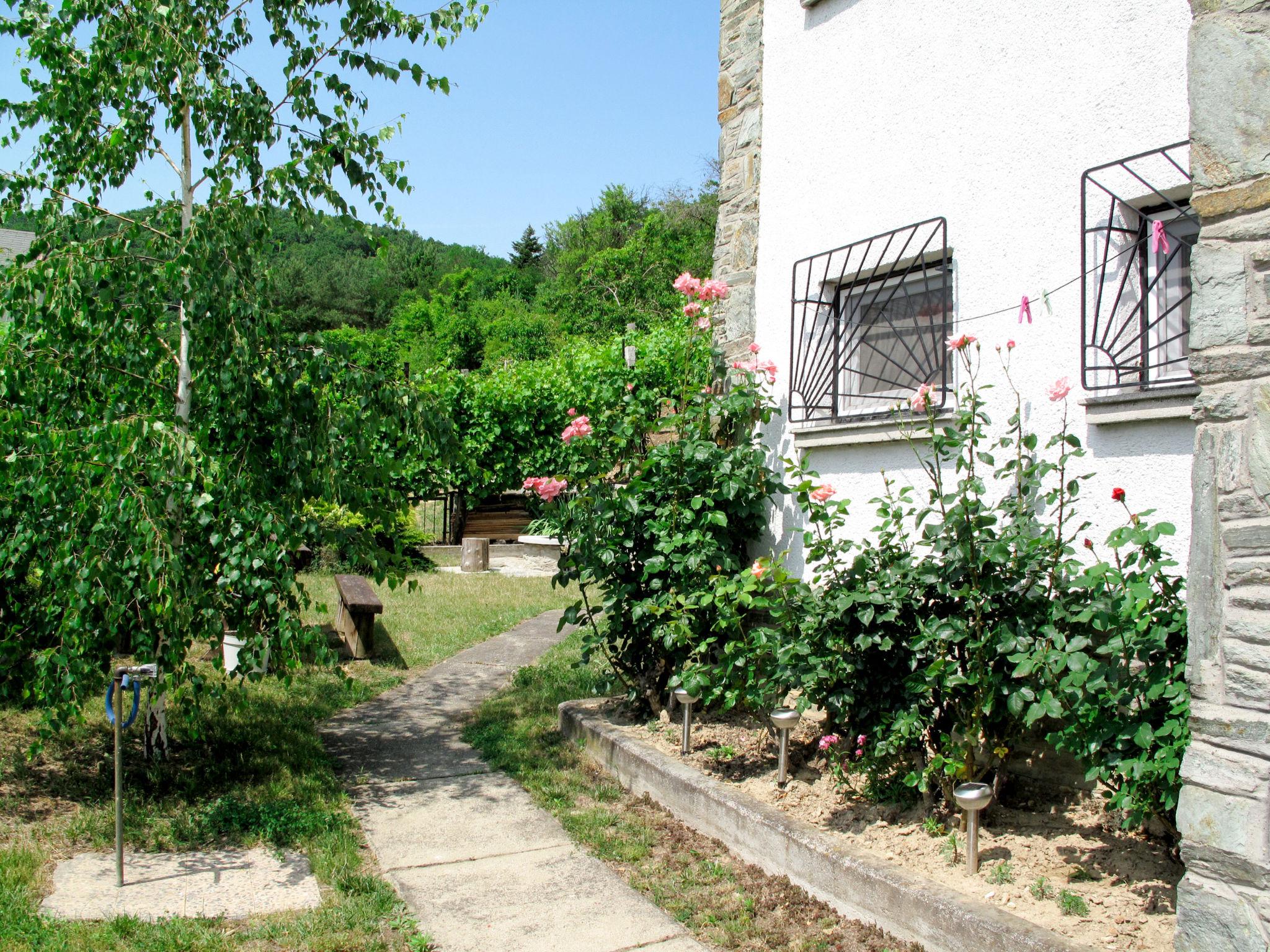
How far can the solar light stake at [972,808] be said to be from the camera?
332cm

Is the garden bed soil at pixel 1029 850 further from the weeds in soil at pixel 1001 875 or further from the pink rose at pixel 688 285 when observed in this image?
the pink rose at pixel 688 285

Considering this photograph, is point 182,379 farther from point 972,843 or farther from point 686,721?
point 972,843

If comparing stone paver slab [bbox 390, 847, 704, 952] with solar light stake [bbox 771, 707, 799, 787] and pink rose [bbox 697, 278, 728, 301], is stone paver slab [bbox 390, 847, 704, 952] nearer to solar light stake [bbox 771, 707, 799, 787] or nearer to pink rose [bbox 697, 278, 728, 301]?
solar light stake [bbox 771, 707, 799, 787]

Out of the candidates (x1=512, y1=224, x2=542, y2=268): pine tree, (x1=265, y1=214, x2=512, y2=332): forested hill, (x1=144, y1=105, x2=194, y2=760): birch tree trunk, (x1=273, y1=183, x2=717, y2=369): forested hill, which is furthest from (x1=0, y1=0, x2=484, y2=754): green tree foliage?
(x1=512, y1=224, x2=542, y2=268): pine tree

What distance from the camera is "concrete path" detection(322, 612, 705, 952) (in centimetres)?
352

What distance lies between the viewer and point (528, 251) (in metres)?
57.3

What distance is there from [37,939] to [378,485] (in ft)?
8.00

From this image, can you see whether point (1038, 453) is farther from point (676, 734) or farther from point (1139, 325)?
point (676, 734)

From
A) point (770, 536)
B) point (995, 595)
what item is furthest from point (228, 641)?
point (995, 595)

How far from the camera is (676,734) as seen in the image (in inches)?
207

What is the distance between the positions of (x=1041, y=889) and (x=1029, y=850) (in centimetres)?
33

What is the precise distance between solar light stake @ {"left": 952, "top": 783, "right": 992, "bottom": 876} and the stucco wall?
110 cm

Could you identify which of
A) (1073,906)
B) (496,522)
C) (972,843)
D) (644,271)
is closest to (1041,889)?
(1073,906)

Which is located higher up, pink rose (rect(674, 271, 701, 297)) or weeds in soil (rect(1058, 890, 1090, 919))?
pink rose (rect(674, 271, 701, 297))
